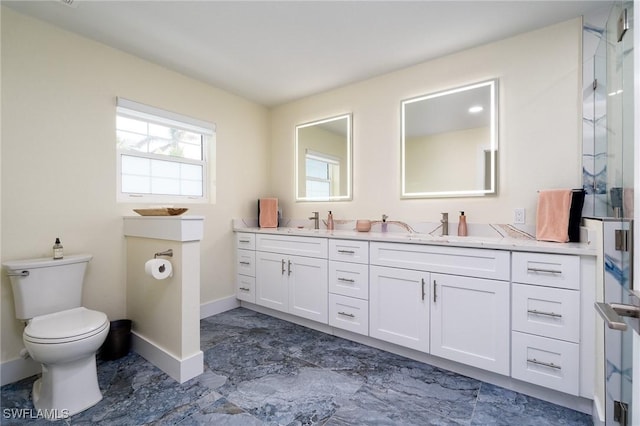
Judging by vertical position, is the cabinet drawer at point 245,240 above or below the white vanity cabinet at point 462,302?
above

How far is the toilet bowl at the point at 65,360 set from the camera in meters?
1.50

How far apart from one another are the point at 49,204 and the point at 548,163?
11.1ft

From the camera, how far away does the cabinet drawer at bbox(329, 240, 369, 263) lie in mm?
2262

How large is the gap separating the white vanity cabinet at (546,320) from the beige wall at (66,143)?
267 cm

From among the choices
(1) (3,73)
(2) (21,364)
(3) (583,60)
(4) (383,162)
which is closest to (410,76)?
(4) (383,162)

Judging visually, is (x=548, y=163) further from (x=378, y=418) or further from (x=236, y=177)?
(x=236, y=177)

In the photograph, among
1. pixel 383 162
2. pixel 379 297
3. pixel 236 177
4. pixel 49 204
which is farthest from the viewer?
pixel 236 177

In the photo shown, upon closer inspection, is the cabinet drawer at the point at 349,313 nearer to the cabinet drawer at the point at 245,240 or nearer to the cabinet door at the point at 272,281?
the cabinet door at the point at 272,281

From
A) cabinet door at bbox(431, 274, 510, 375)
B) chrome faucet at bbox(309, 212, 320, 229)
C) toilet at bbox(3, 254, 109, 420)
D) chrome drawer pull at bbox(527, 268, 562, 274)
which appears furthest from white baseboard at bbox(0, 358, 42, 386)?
chrome drawer pull at bbox(527, 268, 562, 274)

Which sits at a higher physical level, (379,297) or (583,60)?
(583,60)

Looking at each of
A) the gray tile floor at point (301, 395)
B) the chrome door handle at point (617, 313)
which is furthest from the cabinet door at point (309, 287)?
the chrome door handle at point (617, 313)

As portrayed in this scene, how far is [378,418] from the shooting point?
4.99ft

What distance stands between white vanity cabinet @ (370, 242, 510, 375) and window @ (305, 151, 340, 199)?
1103mm

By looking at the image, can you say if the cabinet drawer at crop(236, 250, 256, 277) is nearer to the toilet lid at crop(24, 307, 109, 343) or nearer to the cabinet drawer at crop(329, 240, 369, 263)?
the cabinet drawer at crop(329, 240, 369, 263)
